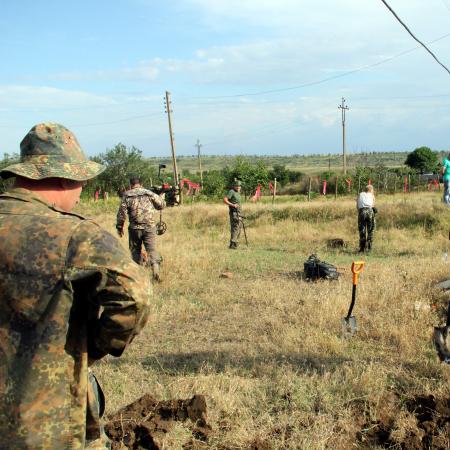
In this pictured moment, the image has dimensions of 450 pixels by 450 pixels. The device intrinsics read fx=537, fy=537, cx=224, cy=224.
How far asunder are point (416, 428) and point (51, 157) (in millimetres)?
3183

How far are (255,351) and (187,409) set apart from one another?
68.9 inches

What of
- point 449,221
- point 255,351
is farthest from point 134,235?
point 449,221

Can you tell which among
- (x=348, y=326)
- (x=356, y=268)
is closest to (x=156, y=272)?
(x=348, y=326)

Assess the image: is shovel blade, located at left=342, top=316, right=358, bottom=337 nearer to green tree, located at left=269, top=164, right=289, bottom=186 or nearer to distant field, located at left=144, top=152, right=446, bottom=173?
green tree, located at left=269, top=164, right=289, bottom=186

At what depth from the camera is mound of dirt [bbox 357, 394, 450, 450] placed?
3717mm

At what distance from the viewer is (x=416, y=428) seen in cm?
385

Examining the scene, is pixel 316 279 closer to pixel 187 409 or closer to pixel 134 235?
pixel 134 235

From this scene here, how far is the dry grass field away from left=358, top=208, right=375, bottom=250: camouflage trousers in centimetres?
251

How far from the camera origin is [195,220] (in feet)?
67.2

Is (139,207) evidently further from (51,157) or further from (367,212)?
(51,157)

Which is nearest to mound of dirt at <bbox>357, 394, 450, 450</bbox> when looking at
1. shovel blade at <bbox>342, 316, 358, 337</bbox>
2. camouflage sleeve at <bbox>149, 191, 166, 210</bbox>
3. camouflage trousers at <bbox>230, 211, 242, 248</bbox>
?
shovel blade at <bbox>342, 316, 358, 337</bbox>

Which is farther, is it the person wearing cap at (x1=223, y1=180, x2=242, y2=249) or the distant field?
the distant field

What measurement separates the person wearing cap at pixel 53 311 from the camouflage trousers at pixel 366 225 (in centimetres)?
1167

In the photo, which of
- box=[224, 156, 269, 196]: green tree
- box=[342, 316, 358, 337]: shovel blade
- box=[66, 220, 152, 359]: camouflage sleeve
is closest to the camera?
box=[66, 220, 152, 359]: camouflage sleeve
